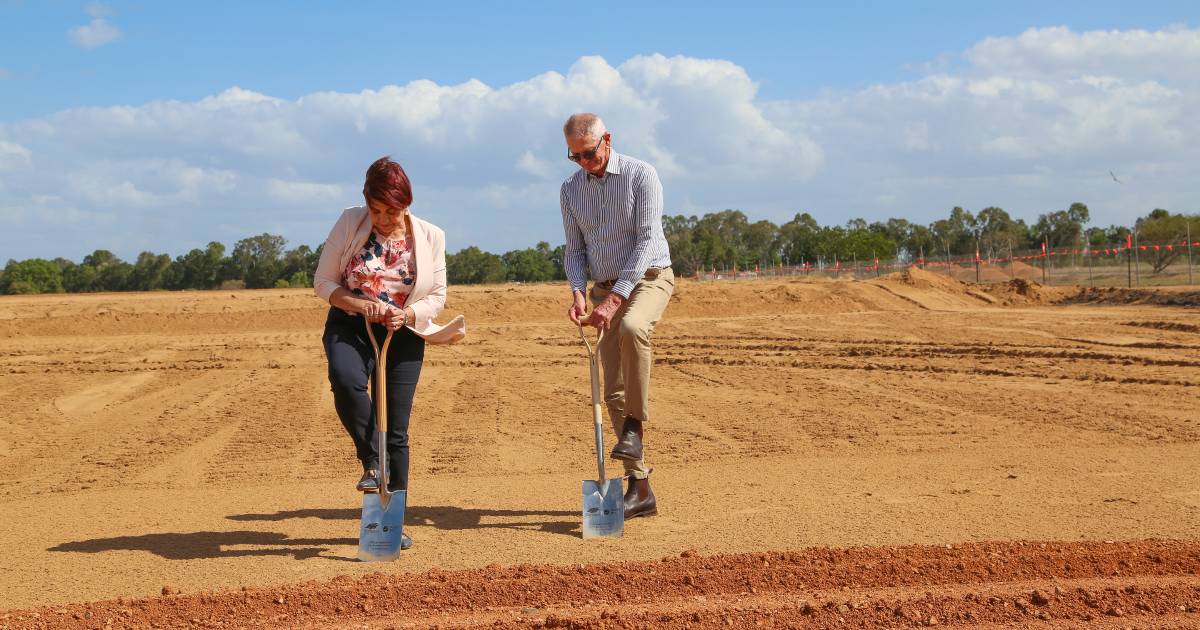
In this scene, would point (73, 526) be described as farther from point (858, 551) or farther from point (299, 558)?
point (858, 551)

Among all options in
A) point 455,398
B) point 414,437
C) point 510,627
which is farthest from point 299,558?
point 455,398

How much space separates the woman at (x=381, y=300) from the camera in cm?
494

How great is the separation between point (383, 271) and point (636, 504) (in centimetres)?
184

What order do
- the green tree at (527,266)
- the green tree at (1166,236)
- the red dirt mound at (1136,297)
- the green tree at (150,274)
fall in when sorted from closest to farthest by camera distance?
the red dirt mound at (1136,297) → the green tree at (1166,236) → the green tree at (150,274) → the green tree at (527,266)

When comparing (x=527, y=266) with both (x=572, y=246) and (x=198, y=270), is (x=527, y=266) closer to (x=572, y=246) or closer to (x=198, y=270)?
(x=198, y=270)

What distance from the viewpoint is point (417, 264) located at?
5.12 m

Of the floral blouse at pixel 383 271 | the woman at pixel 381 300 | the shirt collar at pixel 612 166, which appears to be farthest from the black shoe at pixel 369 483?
the shirt collar at pixel 612 166

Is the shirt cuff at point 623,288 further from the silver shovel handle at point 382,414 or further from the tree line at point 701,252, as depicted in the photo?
the tree line at point 701,252

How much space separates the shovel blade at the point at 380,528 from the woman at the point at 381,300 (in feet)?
0.39

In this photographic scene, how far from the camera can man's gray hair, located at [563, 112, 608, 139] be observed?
533 centimetres

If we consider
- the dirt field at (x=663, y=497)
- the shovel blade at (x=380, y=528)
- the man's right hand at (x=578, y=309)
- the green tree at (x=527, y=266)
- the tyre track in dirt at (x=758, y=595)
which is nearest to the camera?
the tyre track in dirt at (x=758, y=595)

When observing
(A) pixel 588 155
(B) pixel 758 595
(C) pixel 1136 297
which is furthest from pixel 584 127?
(C) pixel 1136 297

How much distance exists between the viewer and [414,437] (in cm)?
885

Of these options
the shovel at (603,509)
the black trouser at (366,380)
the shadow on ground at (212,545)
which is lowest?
the shadow on ground at (212,545)
